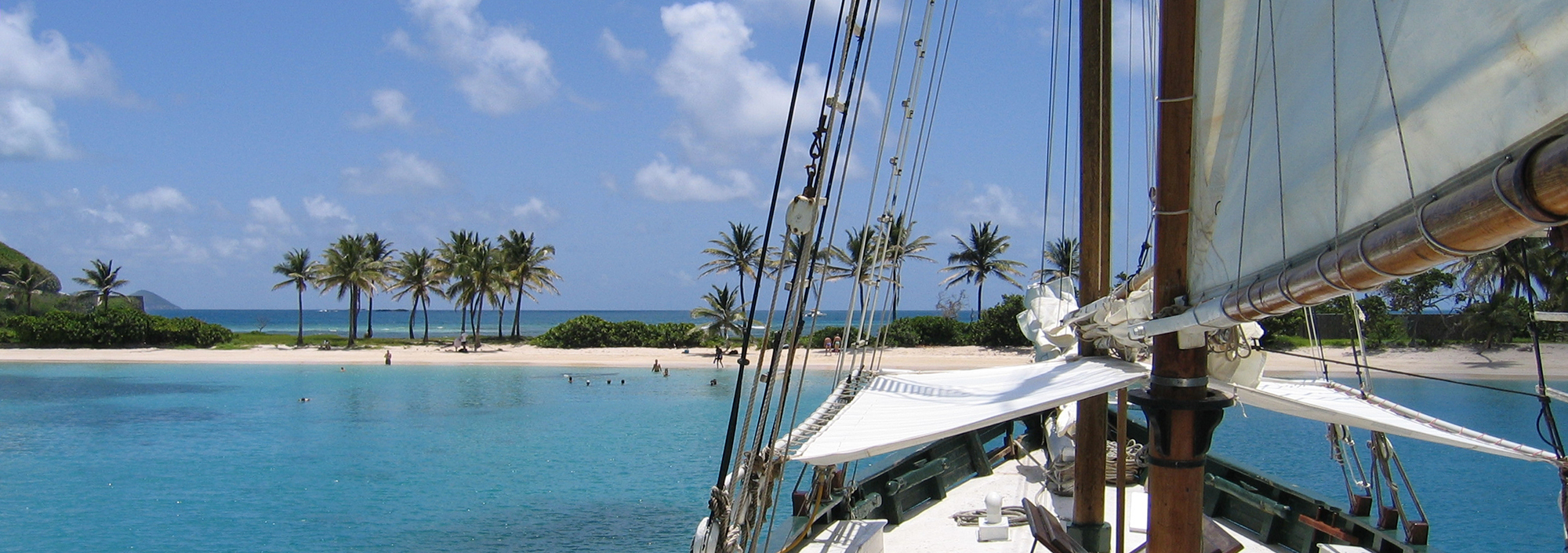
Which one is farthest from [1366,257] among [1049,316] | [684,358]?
[684,358]

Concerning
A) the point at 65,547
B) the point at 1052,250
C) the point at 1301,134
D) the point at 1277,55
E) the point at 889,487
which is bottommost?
the point at 65,547

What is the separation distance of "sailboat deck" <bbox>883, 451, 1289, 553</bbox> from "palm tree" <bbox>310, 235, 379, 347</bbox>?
56764mm

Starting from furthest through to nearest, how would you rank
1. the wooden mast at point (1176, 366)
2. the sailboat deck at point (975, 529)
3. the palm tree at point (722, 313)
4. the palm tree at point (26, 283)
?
the palm tree at point (26, 283), the palm tree at point (722, 313), the sailboat deck at point (975, 529), the wooden mast at point (1176, 366)

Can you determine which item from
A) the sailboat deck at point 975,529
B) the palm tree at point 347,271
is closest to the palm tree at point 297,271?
the palm tree at point 347,271

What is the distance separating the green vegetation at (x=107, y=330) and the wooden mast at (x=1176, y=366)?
6671 centimetres

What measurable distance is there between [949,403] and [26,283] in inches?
3279

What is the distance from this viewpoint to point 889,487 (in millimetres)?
9133

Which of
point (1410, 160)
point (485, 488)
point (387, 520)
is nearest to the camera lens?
point (1410, 160)

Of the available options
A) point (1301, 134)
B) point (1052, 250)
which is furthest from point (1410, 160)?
point (1052, 250)

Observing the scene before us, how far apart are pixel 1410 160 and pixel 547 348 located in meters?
59.0

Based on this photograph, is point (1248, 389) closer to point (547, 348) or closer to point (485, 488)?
point (485, 488)

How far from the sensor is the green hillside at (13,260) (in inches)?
3021

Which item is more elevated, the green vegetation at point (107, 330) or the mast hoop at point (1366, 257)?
the mast hoop at point (1366, 257)

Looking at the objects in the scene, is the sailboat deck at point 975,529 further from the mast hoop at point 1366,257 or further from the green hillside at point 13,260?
the green hillside at point 13,260
